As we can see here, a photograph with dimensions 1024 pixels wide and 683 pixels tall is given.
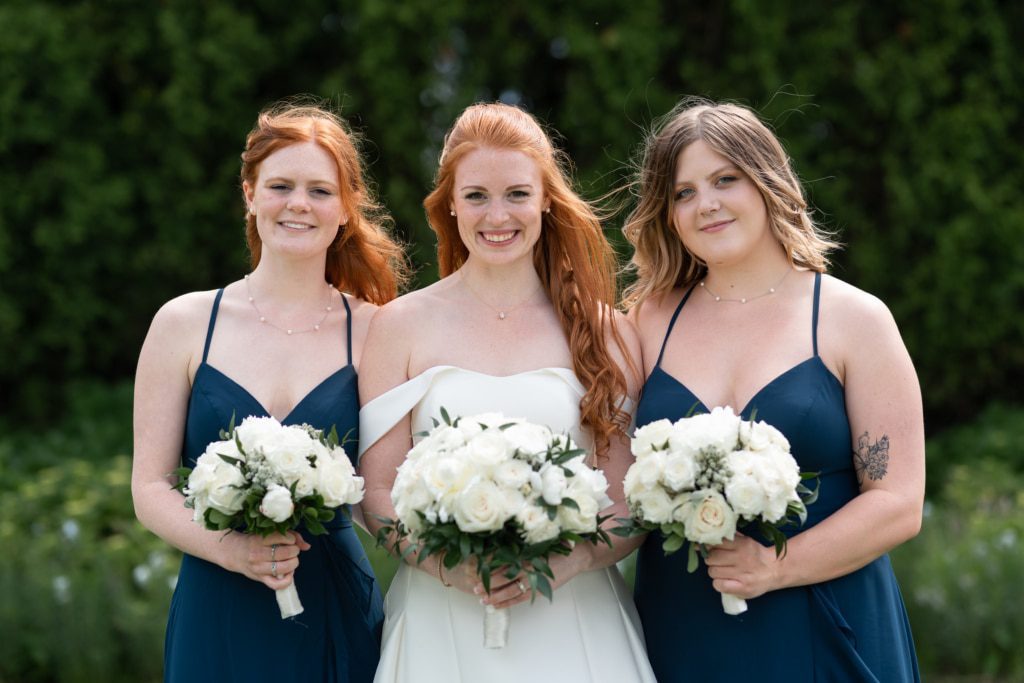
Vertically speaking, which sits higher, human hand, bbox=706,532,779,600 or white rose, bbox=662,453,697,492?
white rose, bbox=662,453,697,492

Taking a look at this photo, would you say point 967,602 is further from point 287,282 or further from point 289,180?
point 289,180

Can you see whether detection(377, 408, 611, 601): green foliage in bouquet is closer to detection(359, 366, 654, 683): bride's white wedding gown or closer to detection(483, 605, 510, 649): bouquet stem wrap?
detection(483, 605, 510, 649): bouquet stem wrap

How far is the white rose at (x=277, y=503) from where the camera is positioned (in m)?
3.50

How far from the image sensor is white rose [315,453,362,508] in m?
3.59

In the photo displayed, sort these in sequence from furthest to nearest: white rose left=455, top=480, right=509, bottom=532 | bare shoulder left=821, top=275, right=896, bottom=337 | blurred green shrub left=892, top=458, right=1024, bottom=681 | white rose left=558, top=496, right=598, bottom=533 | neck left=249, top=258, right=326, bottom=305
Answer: blurred green shrub left=892, top=458, right=1024, bottom=681 → neck left=249, top=258, right=326, bottom=305 → bare shoulder left=821, top=275, right=896, bottom=337 → white rose left=558, top=496, right=598, bottom=533 → white rose left=455, top=480, right=509, bottom=532

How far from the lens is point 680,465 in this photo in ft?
11.2

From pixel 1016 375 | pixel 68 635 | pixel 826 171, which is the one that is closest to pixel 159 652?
pixel 68 635

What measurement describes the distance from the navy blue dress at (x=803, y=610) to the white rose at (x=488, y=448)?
0.71 metres

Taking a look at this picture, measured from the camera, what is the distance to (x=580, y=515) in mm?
3480

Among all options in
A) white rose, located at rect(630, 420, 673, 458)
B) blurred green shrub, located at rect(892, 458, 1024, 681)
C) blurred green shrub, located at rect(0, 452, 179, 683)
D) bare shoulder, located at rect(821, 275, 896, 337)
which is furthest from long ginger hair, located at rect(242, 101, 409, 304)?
blurred green shrub, located at rect(892, 458, 1024, 681)

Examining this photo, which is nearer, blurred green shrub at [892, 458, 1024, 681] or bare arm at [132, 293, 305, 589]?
bare arm at [132, 293, 305, 589]

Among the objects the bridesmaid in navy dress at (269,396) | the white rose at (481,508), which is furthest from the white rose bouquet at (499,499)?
the bridesmaid in navy dress at (269,396)

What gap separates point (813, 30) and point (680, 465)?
6127mm

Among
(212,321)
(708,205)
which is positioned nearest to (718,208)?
(708,205)
